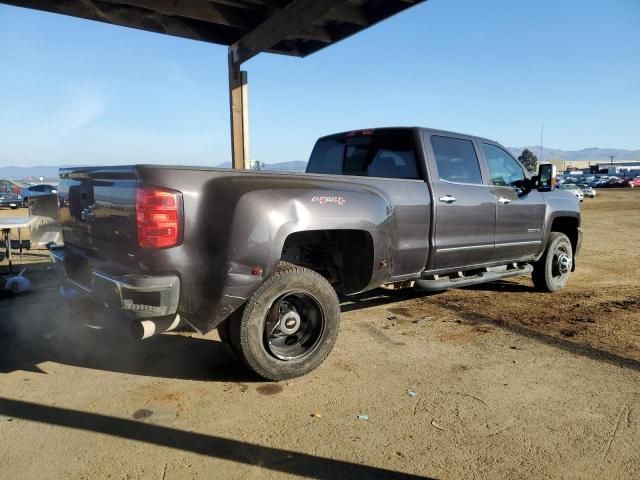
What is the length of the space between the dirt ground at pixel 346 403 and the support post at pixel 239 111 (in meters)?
2.83

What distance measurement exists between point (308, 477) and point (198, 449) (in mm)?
638

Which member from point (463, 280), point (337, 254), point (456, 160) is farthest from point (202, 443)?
point (456, 160)

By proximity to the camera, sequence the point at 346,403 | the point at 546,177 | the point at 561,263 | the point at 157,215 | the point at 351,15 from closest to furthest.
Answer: the point at 157,215, the point at 346,403, the point at 546,177, the point at 351,15, the point at 561,263

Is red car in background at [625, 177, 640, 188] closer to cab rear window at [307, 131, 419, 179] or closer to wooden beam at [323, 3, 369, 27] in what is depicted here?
wooden beam at [323, 3, 369, 27]

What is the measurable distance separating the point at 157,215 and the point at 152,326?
0.69 meters

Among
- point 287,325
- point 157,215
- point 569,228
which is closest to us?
point 157,215

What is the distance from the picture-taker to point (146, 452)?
2.49 meters

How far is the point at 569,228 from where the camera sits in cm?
661

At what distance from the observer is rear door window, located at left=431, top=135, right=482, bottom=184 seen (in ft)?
15.2

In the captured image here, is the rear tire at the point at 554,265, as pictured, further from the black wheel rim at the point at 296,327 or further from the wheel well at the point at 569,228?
the black wheel rim at the point at 296,327

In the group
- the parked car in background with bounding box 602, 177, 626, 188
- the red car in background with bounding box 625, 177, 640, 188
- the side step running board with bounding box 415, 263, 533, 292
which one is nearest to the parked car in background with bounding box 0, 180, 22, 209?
the side step running board with bounding box 415, 263, 533, 292

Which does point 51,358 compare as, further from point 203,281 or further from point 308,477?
point 308,477

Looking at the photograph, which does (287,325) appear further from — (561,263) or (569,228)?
(569,228)

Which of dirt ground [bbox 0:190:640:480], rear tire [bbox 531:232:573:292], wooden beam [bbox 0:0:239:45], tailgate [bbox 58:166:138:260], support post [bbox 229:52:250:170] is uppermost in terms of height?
wooden beam [bbox 0:0:239:45]
